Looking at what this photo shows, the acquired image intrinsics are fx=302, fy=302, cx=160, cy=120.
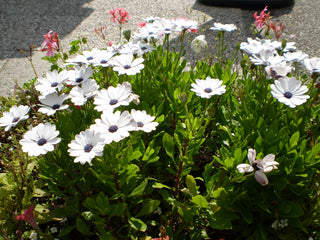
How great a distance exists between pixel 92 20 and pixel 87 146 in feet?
12.8

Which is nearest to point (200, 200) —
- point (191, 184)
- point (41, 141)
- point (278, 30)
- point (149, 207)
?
point (191, 184)

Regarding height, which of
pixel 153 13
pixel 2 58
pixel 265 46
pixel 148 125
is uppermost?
pixel 265 46

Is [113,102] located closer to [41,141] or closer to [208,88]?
[41,141]

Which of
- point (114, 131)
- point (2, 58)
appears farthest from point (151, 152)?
point (2, 58)

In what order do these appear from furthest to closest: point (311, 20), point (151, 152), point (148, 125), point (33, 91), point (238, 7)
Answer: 1. point (238, 7)
2. point (311, 20)
3. point (33, 91)
4. point (151, 152)
5. point (148, 125)

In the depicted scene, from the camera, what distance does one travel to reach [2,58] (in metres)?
3.97

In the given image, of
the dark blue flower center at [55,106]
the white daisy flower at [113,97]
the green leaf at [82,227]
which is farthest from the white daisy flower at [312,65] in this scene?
the green leaf at [82,227]

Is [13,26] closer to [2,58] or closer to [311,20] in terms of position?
[2,58]

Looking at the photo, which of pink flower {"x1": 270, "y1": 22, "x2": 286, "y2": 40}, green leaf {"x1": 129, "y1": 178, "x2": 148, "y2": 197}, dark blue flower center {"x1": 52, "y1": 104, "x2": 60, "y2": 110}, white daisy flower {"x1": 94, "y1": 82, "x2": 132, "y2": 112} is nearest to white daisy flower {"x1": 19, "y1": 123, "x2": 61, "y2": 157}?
dark blue flower center {"x1": 52, "y1": 104, "x2": 60, "y2": 110}

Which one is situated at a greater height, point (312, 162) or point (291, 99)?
point (291, 99)

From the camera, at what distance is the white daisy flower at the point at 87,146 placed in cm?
126

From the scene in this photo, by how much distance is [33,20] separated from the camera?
4.82m

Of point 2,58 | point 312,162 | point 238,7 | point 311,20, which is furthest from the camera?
point 238,7

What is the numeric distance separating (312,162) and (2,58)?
12.7 feet
